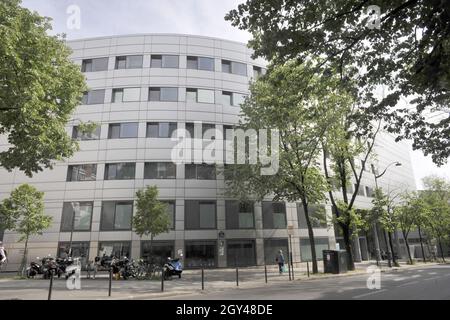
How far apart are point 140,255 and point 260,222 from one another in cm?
1118

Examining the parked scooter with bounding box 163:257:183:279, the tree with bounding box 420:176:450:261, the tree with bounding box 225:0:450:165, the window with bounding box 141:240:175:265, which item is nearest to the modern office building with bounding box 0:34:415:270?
the window with bounding box 141:240:175:265

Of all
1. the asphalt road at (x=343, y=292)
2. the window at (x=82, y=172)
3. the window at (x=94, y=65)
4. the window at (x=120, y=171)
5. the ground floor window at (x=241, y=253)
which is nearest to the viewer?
the asphalt road at (x=343, y=292)

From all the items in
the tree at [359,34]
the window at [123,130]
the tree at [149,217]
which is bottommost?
the tree at [149,217]

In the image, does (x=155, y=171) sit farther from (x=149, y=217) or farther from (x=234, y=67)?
(x=234, y=67)

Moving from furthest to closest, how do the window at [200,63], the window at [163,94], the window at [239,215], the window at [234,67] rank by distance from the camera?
the window at [234,67], the window at [200,63], the window at [163,94], the window at [239,215]

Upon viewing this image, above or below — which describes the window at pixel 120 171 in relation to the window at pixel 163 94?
below

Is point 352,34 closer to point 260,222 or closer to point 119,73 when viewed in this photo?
point 260,222

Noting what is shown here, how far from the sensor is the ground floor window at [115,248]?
89.6 feet

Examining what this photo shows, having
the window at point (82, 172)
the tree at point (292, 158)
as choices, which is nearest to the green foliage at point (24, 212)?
the window at point (82, 172)

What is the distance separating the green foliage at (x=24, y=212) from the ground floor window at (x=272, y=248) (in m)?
18.5

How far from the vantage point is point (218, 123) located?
3152 centimetres

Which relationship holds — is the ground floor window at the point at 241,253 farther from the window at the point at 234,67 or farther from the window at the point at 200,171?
the window at the point at 234,67

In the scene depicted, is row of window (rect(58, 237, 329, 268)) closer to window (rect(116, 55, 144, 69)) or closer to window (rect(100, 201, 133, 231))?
window (rect(100, 201, 133, 231))

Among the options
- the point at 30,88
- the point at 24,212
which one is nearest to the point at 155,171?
the point at 24,212
